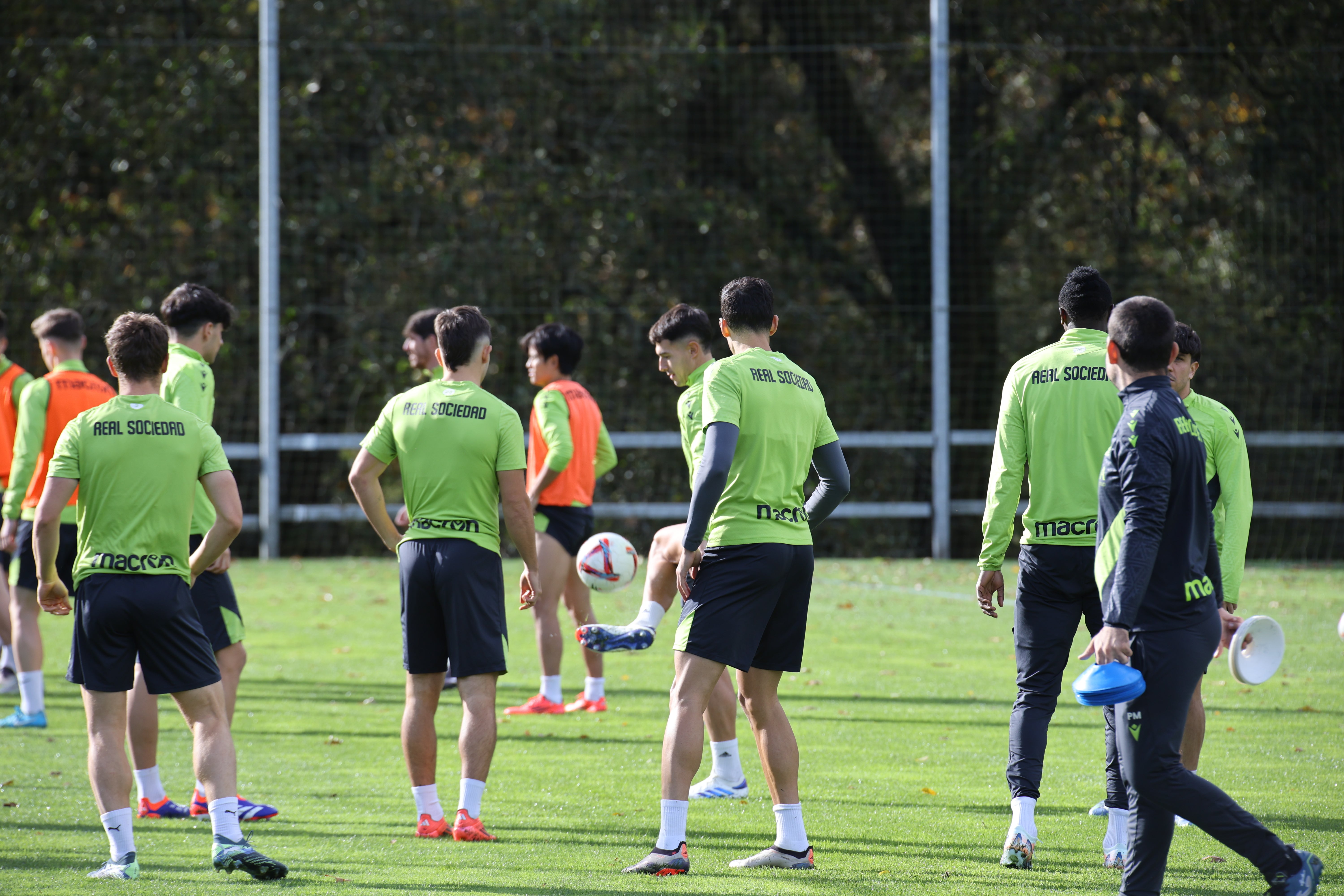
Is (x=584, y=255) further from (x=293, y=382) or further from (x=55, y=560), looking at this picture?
(x=55, y=560)

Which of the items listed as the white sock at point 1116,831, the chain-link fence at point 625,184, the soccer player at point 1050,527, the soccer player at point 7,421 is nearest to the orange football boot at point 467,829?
the soccer player at point 1050,527

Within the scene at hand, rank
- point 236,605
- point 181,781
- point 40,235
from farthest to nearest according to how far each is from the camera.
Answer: point 40,235 < point 181,781 < point 236,605

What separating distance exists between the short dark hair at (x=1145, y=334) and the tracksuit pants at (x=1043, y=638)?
3.60 feet

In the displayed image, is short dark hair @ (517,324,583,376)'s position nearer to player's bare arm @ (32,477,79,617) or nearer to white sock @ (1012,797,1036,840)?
player's bare arm @ (32,477,79,617)

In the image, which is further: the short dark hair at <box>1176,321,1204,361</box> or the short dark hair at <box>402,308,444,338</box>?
the short dark hair at <box>402,308,444,338</box>

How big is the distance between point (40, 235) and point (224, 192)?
94.8 inches

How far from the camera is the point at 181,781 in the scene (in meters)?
6.44

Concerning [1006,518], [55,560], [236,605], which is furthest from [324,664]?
[1006,518]

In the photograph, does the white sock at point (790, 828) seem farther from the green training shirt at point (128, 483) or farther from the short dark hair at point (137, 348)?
the short dark hair at point (137, 348)

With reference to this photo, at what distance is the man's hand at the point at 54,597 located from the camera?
16.2ft

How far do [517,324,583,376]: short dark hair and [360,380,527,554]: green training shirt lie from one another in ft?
8.10

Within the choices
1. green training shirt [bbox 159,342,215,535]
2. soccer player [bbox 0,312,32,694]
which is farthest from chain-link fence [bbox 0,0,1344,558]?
green training shirt [bbox 159,342,215,535]

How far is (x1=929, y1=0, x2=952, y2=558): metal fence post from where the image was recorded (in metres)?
16.5

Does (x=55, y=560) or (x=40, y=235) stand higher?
(x=40, y=235)
